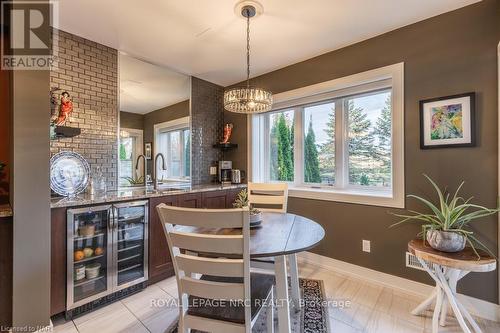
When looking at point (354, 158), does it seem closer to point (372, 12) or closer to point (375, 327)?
point (372, 12)

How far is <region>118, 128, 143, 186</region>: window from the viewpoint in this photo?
8.89 feet

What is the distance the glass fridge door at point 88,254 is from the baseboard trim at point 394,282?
218cm

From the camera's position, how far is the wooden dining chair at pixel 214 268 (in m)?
1.05

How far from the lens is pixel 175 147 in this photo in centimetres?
334

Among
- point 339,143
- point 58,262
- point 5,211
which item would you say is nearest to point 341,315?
point 339,143

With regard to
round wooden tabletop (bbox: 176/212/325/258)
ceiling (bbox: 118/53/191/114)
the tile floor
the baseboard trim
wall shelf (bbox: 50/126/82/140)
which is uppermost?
ceiling (bbox: 118/53/191/114)

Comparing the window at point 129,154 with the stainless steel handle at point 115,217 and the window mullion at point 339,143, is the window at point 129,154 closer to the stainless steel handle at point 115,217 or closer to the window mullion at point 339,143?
the stainless steel handle at point 115,217

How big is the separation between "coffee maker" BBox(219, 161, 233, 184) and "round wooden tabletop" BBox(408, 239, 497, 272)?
8.60ft

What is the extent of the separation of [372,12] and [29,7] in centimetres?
265

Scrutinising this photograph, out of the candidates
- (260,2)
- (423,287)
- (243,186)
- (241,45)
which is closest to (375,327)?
(423,287)

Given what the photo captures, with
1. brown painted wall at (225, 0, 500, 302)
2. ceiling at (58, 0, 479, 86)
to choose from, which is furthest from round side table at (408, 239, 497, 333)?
ceiling at (58, 0, 479, 86)

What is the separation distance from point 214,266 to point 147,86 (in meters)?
2.72

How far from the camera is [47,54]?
67.2 inches

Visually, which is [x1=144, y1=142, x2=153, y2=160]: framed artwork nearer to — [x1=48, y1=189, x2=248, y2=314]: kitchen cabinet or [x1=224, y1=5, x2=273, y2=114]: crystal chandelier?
[x1=48, y1=189, x2=248, y2=314]: kitchen cabinet
